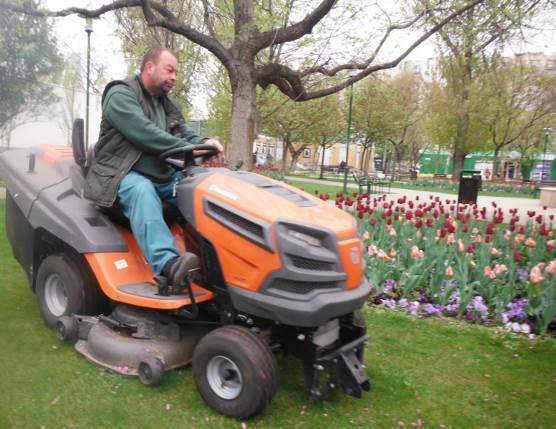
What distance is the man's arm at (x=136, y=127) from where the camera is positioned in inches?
115

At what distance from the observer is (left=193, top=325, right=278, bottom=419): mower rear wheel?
2.48 meters

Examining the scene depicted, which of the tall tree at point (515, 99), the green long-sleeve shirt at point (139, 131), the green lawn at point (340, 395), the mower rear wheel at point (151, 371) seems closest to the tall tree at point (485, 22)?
the green lawn at point (340, 395)

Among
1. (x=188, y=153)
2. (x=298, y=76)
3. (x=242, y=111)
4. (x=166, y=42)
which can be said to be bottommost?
(x=188, y=153)

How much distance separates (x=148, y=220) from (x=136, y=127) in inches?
21.7

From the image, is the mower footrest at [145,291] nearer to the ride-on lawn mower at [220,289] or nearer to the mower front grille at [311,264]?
the ride-on lawn mower at [220,289]

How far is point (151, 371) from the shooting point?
2762 millimetres

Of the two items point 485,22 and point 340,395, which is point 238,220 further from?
point 485,22

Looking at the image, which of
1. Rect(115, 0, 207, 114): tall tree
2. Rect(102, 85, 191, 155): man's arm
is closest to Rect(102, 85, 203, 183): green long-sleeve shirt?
Rect(102, 85, 191, 155): man's arm

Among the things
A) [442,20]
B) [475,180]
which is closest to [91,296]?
[442,20]

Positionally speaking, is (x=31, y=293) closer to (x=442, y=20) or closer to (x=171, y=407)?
(x=171, y=407)

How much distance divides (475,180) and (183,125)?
10.2 metres

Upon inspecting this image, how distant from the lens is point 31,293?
4.39 meters

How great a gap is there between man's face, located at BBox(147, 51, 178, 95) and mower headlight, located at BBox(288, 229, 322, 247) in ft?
4.41

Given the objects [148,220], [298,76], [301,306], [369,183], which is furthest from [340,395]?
[369,183]
